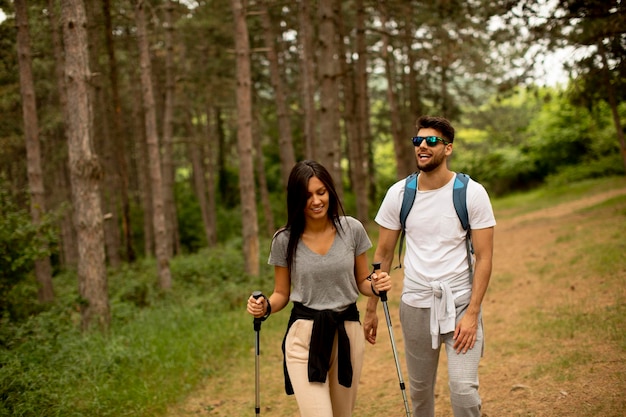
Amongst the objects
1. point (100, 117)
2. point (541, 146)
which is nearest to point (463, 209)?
point (100, 117)

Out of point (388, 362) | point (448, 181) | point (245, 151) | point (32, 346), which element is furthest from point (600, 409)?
point (245, 151)

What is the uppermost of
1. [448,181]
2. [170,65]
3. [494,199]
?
[170,65]

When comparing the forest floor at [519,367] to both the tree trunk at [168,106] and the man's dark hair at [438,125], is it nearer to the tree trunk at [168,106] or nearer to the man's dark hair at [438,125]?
the man's dark hair at [438,125]

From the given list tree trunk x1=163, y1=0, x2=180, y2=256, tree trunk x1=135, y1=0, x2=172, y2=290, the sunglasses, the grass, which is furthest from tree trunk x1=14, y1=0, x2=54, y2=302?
the sunglasses

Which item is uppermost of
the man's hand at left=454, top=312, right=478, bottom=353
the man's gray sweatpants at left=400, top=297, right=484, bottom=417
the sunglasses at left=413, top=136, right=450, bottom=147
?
the sunglasses at left=413, top=136, right=450, bottom=147

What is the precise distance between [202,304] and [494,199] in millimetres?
25515

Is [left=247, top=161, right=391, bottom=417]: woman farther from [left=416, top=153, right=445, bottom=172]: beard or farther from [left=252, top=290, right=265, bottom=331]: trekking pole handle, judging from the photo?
[left=416, top=153, right=445, bottom=172]: beard

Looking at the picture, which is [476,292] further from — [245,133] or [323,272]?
[245,133]

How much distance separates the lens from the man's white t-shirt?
12.8 feet

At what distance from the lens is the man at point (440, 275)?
12.6 feet

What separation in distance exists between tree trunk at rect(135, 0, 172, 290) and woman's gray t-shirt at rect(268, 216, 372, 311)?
1052 centimetres

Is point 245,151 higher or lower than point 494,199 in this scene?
higher

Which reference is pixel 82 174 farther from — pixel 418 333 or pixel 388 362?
pixel 418 333

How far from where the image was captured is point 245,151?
13750 mm
